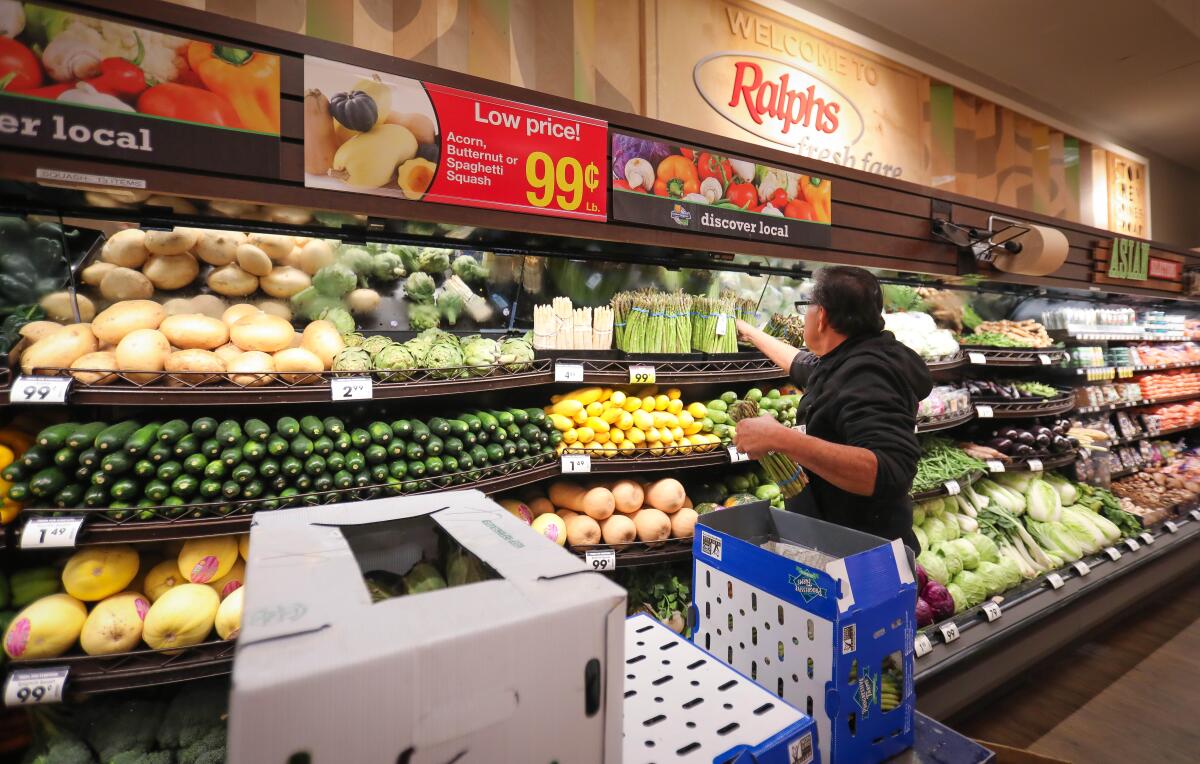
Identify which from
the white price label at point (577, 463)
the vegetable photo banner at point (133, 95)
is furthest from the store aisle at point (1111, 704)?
the vegetable photo banner at point (133, 95)

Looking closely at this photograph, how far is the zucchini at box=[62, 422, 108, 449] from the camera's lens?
1.59 m

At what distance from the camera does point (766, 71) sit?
3.78m

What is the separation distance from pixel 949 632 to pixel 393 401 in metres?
2.89

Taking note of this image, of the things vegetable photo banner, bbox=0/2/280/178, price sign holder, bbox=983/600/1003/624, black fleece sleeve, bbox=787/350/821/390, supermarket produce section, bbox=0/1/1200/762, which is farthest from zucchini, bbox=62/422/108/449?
price sign holder, bbox=983/600/1003/624

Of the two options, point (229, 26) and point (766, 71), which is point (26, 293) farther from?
point (766, 71)

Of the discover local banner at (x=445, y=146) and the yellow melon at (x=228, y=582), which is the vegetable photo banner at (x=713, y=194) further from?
the yellow melon at (x=228, y=582)

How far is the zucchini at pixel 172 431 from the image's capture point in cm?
166

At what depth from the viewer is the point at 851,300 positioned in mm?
1938

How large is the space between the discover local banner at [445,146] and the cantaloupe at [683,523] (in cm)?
141

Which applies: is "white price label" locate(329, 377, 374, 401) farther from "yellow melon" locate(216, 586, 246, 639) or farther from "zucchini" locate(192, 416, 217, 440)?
"yellow melon" locate(216, 586, 246, 639)

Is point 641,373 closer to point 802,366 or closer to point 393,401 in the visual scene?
point 802,366

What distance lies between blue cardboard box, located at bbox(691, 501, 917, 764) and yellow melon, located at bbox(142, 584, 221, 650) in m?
1.50

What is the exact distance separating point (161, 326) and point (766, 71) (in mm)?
3763

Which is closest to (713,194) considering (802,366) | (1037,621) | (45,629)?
(802,366)
